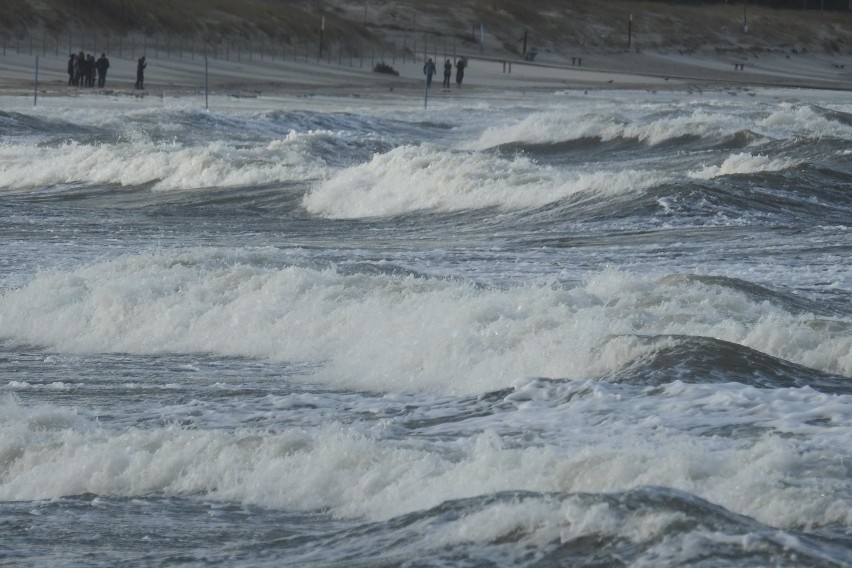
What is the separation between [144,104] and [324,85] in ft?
53.5

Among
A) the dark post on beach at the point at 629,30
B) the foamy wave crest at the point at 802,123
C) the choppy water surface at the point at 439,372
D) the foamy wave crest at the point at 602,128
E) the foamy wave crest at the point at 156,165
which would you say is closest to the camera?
the choppy water surface at the point at 439,372

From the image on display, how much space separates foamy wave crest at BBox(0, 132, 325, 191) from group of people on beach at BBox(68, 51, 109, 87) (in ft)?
63.0

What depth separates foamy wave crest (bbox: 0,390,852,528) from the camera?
23.2ft

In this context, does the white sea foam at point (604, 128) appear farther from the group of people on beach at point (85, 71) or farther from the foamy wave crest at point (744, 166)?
the group of people on beach at point (85, 71)

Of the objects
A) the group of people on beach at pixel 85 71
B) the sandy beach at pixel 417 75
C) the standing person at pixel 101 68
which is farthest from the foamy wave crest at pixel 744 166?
the group of people on beach at pixel 85 71

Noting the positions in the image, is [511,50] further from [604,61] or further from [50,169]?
[50,169]

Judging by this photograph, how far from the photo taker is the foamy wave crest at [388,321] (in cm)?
1084

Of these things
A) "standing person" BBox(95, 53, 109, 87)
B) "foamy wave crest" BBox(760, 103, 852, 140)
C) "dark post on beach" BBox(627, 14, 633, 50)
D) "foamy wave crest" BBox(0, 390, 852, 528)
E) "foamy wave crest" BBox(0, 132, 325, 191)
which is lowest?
"foamy wave crest" BBox(0, 132, 325, 191)

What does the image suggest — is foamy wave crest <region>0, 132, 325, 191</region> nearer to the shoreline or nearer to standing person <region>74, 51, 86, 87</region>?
the shoreline

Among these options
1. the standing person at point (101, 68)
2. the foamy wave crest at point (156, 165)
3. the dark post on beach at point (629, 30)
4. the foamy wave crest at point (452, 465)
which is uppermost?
the dark post on beach at point (629, 30)

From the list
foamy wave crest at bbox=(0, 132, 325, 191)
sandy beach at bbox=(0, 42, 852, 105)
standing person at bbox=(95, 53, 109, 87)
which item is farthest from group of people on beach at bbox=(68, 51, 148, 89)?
foamy wave crest at bbox=(0, 132, 325, 191)

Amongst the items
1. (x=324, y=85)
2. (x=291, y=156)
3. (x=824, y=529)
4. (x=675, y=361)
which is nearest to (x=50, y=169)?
(x=291, y=156)

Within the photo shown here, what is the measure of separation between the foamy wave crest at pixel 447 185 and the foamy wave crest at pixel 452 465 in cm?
1322

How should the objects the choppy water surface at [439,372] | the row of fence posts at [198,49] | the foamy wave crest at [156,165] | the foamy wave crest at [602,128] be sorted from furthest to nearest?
the row of fence posts at [198,49], the foamy wave crest at [602,128], the foamy wave crest at [156,165], the choppy water surface at [439,372]
